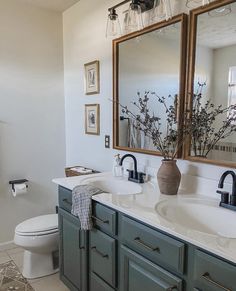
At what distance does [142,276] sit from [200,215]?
17.4 inches

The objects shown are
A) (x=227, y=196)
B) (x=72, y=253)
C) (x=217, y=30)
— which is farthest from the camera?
(x=72, y=253)

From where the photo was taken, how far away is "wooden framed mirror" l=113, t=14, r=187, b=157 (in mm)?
1780

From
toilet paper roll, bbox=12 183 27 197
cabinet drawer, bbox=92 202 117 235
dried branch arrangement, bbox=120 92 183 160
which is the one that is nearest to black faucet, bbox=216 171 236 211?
dried branch arrangement, bbox=120 92 183 160

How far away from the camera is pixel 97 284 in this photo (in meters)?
1.74

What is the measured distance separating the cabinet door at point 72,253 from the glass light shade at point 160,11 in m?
1.49

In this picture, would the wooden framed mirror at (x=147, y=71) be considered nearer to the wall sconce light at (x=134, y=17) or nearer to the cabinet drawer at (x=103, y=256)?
the wall sconce light at (x=134, y=17)

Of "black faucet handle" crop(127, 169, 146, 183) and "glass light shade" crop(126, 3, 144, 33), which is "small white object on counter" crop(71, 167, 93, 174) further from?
"glass light shade" crop(126, 3, 144, 33)

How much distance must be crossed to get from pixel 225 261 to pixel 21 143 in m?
2.40

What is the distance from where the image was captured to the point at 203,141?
1681mm

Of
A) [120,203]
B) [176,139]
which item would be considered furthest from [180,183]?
[120,203]

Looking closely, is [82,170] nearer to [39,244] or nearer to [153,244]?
[39,244]

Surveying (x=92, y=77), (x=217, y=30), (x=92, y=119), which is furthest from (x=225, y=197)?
(x=92, y=77)

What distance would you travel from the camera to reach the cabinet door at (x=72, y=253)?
1857 mm

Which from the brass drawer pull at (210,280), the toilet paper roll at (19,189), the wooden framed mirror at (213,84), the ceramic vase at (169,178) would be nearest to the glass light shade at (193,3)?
the wooden framed mirror at (213,84)
